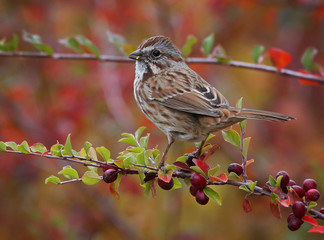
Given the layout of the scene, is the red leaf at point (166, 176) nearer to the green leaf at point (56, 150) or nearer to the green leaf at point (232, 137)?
the green leaf at point (232, 137)

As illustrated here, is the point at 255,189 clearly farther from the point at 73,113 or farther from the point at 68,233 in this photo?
the point at 73,113

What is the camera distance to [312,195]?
2574 mm

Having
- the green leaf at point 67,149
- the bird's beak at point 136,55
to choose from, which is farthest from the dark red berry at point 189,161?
the bird's beak at point 136,55

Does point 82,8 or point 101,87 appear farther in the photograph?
point 82,8

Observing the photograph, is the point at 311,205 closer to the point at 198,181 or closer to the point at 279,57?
the point at 198,181

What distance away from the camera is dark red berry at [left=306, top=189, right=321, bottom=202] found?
8.43ft

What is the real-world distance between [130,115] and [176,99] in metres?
2.11

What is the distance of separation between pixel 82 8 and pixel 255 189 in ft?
15.9

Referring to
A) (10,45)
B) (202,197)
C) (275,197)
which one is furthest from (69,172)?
(10,45)

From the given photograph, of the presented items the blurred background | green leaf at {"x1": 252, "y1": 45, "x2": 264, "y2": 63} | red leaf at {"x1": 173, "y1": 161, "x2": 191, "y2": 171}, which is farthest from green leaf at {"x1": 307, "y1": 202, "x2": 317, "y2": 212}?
the blurred background

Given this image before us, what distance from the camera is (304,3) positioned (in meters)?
5.13

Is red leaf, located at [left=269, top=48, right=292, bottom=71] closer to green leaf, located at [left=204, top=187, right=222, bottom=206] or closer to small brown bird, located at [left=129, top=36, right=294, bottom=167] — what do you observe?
small brown bird, located at [left=129, top=36, right=294, bottom=167]

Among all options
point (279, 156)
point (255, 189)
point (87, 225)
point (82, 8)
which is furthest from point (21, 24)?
point (255, 189)

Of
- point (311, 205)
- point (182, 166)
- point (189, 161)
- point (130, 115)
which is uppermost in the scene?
point (311, 205)
